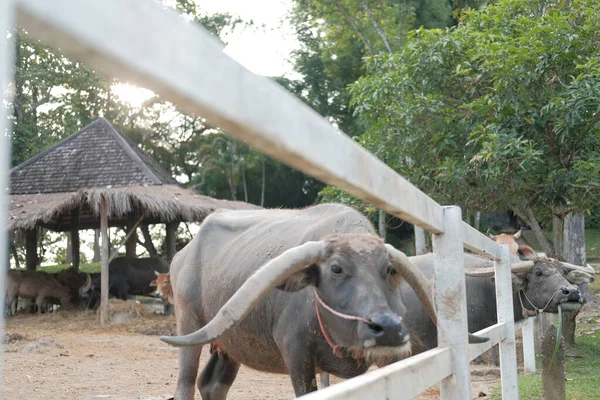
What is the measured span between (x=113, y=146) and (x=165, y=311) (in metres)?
4.72

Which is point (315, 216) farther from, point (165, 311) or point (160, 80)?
point (165, 311)

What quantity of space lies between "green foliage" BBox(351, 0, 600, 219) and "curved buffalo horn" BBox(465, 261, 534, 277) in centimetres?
238

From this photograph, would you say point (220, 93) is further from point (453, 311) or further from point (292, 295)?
point (292, 295)

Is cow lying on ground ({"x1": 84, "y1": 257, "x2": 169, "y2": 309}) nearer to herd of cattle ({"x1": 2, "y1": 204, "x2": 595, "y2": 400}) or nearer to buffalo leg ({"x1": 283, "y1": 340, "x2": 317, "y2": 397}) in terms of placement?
herd of cattle ({"x1": 2, "y1": 204, "x2": 595, "y2": 400})

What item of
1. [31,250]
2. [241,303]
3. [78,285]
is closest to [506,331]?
[241,303]

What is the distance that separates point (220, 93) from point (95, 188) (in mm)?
16256

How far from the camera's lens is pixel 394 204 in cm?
228

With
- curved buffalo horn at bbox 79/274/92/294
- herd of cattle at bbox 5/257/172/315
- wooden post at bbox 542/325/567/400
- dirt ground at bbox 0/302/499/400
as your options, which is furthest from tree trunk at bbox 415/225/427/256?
wooden post at bbox 542/325/567/400

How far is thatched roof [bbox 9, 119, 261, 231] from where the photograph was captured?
17.2 metres

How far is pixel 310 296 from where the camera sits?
4.63 metres

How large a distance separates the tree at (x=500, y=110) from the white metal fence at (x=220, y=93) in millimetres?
7921

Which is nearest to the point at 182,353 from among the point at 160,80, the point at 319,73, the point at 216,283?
the point at 216,283

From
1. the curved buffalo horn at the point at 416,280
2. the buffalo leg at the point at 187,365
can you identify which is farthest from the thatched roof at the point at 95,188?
the curved buffalo horn at the point at 416,280

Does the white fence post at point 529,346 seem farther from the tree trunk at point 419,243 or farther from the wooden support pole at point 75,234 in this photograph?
the wooden support pole at point 75,234
